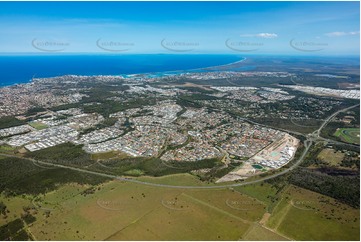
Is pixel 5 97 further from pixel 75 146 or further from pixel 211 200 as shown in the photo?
pixel 211 200

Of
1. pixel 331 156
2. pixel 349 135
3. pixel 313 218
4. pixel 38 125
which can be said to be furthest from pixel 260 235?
pixel 38 125

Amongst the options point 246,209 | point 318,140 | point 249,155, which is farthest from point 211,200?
point 318,140

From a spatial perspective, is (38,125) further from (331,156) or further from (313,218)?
(331,156)

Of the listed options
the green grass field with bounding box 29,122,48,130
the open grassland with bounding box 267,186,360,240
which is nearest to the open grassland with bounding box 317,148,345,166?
the open grassland with bounding box 267,186,360,240

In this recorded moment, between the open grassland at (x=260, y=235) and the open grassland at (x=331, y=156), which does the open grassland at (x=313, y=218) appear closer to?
the open grassland at (x=260, y=235)

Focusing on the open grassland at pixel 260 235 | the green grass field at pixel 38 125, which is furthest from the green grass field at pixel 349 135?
the green grass field at pixel 38 125

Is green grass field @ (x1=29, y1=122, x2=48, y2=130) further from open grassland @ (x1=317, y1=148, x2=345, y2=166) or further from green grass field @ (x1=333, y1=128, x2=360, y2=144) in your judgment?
green grass field @ (x1=333, y1=128, x2=360, y2=144)
